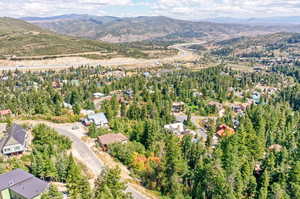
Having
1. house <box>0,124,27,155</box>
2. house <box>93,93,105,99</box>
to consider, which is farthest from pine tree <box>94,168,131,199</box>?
house <box>93,93,105,99</box>

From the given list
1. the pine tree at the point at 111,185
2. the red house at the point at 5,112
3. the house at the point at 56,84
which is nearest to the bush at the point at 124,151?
the pine tree at the point at 111,185

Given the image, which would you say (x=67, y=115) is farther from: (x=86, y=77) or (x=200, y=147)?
(x=86, y=77)

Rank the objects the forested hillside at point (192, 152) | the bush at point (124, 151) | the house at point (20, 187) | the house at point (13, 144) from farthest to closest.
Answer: the bush at point (124, 151)
the house at point (13, 144)
the forested hillside at point (192, 152)
the house at point (20, 187)

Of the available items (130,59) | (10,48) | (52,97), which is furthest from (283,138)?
(10,48)

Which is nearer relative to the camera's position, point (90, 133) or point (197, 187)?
point (197, 187)

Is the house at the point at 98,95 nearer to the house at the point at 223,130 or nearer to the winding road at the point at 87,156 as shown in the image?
the winding road at the point at 87,156

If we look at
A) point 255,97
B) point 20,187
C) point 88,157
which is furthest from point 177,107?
point 20,187

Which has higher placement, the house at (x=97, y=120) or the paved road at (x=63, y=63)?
the paved road at (x=63, y=63)
